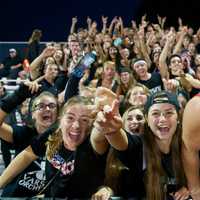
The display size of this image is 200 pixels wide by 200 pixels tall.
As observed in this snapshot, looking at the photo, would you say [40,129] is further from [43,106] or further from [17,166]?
[17,166]

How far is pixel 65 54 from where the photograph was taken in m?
8.00

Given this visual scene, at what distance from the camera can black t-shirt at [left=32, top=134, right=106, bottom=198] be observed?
7.48 ft

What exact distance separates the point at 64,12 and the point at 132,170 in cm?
1269

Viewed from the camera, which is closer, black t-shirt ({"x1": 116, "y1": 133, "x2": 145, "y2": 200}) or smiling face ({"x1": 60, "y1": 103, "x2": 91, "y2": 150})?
black t-shirt ({"x1": 116, "y1": 133, "x2": 145, "y2": 200})

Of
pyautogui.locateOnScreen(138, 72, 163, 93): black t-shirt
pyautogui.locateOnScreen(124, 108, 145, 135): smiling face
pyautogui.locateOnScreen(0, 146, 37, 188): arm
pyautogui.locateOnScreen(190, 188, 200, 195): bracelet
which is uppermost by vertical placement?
pyautogui.locateOnScreen(138, 72, 163, 93): black t-shirt

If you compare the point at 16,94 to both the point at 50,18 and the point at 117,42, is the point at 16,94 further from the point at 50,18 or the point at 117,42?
the point at 50,18

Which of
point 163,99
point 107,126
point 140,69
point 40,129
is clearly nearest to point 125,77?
point 140,69

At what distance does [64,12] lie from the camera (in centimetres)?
1454

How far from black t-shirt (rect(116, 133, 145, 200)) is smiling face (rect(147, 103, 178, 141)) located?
0.10 meters

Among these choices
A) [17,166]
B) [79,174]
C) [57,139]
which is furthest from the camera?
[17,166]

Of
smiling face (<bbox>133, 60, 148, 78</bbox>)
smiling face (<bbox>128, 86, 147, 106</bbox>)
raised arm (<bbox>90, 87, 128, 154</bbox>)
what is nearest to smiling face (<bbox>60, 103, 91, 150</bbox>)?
raised arm (<bbox>90, 87, 128, 154</bbox>)

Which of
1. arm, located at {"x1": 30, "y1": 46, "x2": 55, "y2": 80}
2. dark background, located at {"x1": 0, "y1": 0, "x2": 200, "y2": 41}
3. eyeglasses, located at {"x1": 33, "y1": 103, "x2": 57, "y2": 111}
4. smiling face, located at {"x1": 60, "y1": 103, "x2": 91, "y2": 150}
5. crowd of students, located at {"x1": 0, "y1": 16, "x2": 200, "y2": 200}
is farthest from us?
dark background, located at {"x1": 0, "y1": 0, "x2": 200, "y2": 41}

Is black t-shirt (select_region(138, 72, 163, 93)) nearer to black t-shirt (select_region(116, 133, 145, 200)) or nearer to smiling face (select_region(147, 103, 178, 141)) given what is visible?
smiling face (select_region(147, 103, 178, 141))

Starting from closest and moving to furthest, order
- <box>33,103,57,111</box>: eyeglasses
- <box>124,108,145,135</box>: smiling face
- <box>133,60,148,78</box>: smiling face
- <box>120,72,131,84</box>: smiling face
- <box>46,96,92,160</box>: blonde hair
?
1. <box>46,96,92,160</box>: blonde hair
2. <box>124,108,145,135</box>: smiling face
3. <box>33,103,57,111</box>: eyeglasses
4. <box>120,72,131,84</box>: smiling face
5. <box>133,60,148,78</box>: smiling face
